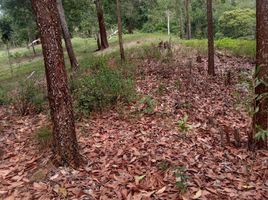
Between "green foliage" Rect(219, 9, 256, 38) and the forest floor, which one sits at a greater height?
"green foliage" Rect(219, 9, 256, 38)

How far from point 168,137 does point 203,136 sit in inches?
28.6

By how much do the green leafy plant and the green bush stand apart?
3142 millimetres

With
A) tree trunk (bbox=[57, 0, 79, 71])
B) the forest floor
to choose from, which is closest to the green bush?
the forest floor

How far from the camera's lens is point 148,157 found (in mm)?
5039

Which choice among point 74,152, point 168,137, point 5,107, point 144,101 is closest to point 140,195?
point 74,152

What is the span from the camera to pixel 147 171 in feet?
15.1

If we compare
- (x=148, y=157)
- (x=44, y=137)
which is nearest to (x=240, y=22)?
(x=148, y=157)

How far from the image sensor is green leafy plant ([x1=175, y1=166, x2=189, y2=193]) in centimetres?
413

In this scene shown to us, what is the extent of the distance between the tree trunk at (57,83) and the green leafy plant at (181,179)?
4.70 feet

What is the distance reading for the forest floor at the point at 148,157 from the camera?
4.18 m

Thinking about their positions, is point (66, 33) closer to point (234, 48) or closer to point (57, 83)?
point (234, 48)

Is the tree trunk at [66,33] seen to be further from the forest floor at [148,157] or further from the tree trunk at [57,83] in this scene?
the tree trunk at [57,83]

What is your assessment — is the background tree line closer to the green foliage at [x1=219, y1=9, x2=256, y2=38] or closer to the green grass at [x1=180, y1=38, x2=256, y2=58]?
the green foliage at [x1=219, y1=9, x2=256, y2=38]

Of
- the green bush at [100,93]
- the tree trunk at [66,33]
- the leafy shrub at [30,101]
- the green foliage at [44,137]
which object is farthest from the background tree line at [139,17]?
the green foliage at [44,137]
